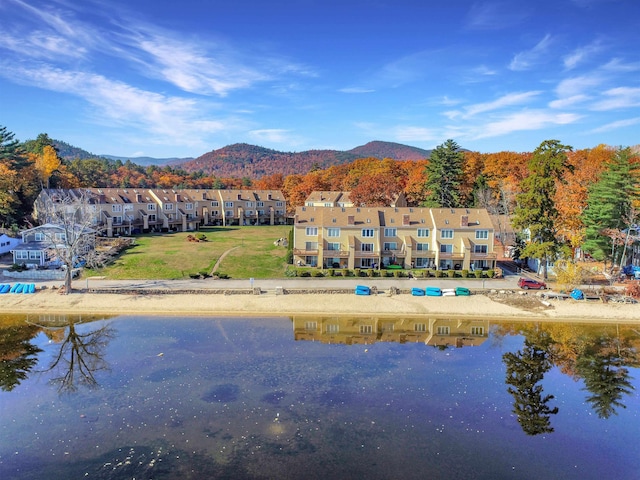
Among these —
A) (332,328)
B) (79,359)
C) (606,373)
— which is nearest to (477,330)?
(606,373)

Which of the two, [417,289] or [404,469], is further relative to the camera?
[417,289]

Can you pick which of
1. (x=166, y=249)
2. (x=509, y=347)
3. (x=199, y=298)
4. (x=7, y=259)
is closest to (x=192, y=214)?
(x=166, y=249)

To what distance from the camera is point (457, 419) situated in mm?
26750

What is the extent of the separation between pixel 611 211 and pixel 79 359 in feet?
193

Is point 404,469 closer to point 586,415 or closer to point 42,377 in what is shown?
point 586,415

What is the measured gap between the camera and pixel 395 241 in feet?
198

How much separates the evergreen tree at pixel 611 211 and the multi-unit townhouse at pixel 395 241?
12.0 metres

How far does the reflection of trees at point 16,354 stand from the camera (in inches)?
1237

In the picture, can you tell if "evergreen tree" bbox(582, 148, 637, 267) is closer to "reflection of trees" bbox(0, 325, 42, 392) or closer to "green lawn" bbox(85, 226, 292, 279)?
"green lawn" bbox(85, 226, 292, 279)

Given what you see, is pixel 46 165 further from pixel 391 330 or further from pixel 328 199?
pixel 391 330

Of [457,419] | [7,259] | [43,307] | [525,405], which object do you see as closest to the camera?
[457,419]

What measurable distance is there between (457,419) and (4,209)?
71.2 meters

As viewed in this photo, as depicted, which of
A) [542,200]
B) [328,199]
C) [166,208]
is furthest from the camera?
[328,199]

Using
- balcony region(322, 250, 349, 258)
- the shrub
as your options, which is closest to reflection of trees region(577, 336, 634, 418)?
the shrub
